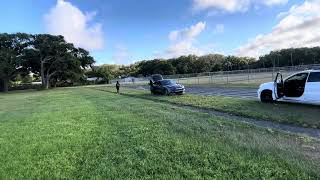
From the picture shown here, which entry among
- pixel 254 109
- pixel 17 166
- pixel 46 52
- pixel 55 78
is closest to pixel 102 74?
pixel 55 78

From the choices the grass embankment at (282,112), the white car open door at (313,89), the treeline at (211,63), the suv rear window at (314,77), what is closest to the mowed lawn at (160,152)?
the grass embankment at (282,112)

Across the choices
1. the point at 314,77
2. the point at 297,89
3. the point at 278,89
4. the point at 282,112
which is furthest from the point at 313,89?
the point at 282,112

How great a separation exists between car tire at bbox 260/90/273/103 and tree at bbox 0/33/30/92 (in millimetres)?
71854

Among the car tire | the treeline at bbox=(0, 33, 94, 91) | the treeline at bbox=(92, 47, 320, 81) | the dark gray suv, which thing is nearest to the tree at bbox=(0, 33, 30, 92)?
the treeline at bbox=(0, 33, 94, 91)

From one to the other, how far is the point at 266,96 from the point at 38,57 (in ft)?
253

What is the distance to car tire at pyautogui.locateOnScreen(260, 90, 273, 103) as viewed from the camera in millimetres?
19109

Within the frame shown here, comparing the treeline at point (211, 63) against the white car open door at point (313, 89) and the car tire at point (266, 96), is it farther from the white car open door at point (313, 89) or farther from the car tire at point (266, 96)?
the white car open door at point (313, 89)

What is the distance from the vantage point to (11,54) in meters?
85.1

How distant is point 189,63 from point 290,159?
14009cm

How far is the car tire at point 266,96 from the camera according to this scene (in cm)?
1911

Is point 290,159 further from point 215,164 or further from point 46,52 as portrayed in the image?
point 46,52

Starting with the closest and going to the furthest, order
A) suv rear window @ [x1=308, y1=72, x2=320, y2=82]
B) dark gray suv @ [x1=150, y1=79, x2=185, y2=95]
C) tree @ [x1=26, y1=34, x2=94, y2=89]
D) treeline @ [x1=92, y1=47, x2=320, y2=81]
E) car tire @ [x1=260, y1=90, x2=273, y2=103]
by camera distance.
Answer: suv rear window @ [x1=308, y1=72, x2=320, y2=82]
car tire @ [x1=260, y1=90, x2=273, y2=103]
dark gray suv @ [x1=150, y1=79, x2=185, y2=95]
tree @ [x1=26, y1=34, x2=94, y2=89]
treeline @ [x1=92, y1=47, x2=320, y2=81]

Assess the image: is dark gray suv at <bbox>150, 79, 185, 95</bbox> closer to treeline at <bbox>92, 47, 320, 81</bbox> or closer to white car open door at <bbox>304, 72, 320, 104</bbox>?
white car open door at <bbox>304, 72, 320, 104</bbox>

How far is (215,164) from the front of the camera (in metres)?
7.12
